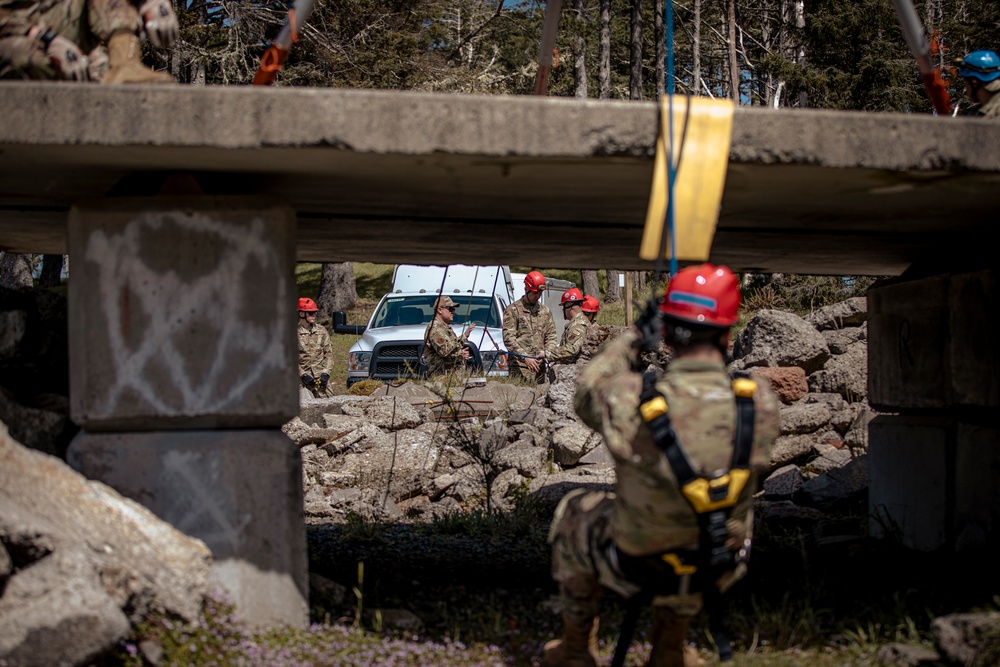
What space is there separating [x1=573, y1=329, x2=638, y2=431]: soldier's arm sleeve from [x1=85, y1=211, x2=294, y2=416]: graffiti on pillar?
1.36 metres

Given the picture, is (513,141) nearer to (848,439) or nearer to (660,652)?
(660,652)

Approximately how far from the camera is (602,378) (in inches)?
144

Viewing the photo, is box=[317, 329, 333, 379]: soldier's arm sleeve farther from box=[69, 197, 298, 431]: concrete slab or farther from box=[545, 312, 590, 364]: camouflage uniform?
box=[69, 197, 298, 431]: concrete slab

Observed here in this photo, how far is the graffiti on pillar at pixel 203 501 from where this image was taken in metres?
4.15

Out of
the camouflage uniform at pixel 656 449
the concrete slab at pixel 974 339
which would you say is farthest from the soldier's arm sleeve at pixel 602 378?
the concrete slab at pixel 974 339

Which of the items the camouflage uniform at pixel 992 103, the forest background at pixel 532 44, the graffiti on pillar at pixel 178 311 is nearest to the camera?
the graffiti on pillar at pixel 178 311

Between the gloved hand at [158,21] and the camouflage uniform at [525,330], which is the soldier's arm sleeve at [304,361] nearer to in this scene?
the camouflage uniform at [525,330]

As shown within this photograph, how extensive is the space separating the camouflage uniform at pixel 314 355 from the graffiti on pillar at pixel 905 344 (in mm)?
9012

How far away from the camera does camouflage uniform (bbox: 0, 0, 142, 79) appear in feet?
14.1

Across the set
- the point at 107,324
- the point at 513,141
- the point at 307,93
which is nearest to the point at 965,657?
the point at 513,141

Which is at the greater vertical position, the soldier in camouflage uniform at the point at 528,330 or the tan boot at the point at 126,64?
the tan boot at the point at 126,64

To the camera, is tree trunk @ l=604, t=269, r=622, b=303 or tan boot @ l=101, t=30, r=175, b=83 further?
tree trunk @ l=604, t=269, r=622, b=303

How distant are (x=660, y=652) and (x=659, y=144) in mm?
1874

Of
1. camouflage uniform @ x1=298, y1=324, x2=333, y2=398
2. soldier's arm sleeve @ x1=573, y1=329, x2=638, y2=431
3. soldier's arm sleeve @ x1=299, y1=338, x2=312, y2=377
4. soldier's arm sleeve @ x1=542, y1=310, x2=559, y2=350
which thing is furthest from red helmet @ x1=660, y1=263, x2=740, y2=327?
soldier's arm sleeve @ x1=299, y1=338, x2=312, y2=377
